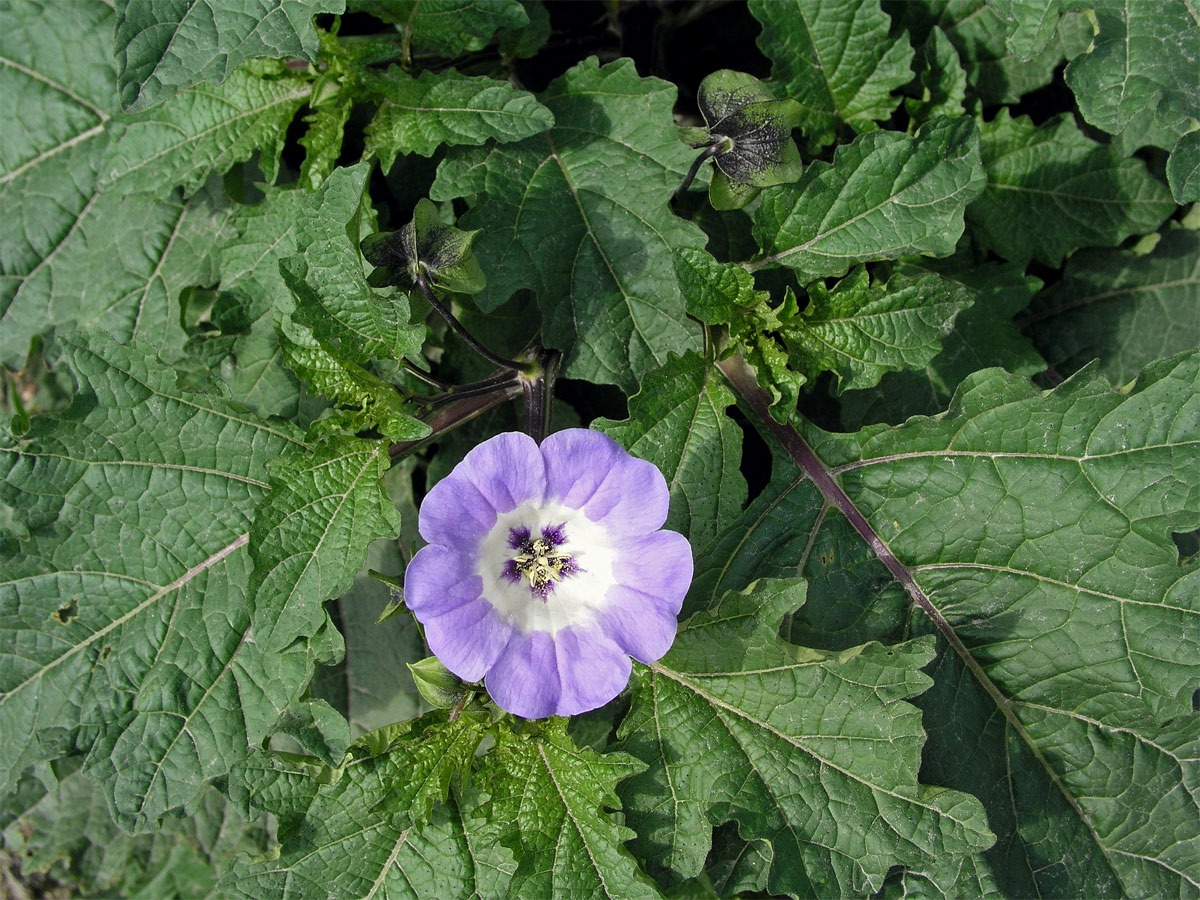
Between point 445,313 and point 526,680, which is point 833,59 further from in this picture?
point 526,680

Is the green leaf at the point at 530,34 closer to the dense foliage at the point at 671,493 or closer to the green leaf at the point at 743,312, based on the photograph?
the dense foliage at the point at 671,493

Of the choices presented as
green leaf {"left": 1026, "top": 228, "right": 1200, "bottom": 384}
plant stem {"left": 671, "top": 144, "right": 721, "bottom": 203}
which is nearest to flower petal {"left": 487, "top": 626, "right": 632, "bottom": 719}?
plant stem {"left": 671, "top": 144, "right": 721, "bottom": 203}

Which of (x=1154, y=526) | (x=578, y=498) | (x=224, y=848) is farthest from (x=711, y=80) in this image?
(x=224, y=848)

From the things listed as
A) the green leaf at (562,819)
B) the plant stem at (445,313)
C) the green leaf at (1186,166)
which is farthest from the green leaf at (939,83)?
the green leaf at (562,819)

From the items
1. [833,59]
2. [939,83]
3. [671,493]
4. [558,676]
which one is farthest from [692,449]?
[939,83]

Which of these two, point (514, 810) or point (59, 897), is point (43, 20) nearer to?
point (514, 810)
